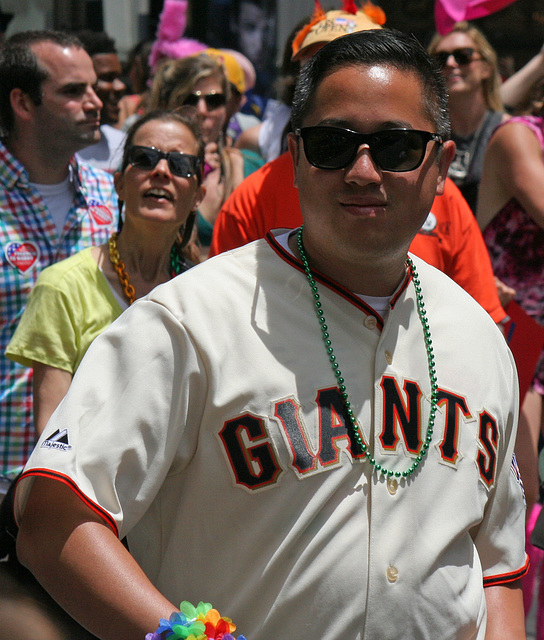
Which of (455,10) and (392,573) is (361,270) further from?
(455,10)

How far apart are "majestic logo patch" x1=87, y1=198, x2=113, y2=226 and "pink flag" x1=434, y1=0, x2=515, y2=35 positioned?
210cm

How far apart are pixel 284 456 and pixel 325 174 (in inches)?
22.4

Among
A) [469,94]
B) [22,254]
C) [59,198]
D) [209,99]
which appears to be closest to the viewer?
[22,254]

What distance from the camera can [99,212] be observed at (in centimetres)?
422

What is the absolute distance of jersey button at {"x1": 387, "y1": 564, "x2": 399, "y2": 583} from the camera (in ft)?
5.90

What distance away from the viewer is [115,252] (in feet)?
11.1

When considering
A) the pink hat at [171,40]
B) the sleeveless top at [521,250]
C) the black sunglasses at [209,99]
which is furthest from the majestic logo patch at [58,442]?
the pink hat at [171,40]

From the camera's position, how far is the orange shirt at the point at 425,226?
10.5 ft

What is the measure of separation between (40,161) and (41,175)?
61mm

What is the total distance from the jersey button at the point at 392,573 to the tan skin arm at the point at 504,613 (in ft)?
1.13

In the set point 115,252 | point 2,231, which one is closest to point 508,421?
point 115,252

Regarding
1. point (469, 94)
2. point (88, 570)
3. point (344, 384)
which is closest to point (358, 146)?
point (344, 384)

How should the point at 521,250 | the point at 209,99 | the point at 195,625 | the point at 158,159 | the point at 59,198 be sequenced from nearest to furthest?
the point at 195,625 → the point at 158,159 → the point at 521,250 → the point at 59,198 → the point at 209,99

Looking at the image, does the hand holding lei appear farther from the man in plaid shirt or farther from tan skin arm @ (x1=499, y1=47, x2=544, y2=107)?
tan skin arm @ (x1=499, y1=47, x2=544, y2=107)
